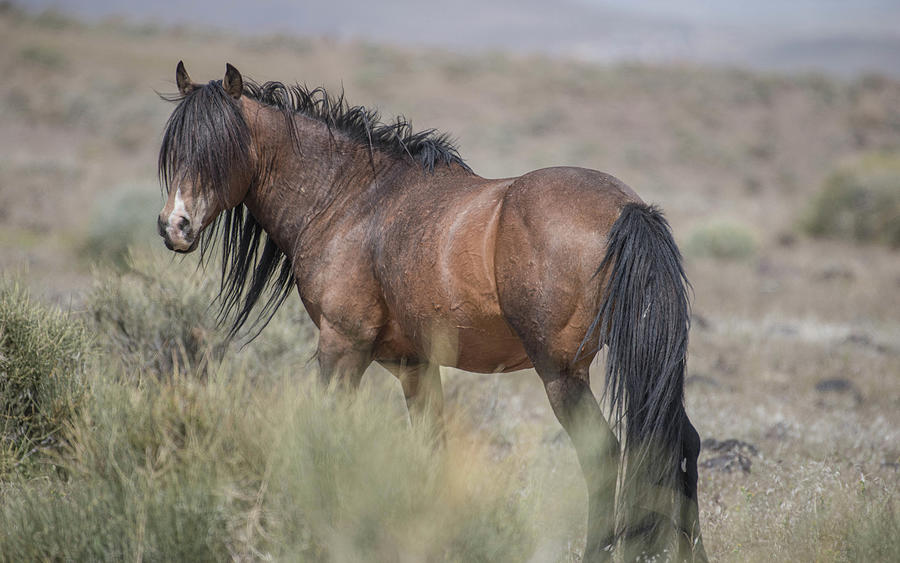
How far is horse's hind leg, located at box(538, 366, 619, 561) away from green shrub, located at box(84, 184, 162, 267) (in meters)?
10.5

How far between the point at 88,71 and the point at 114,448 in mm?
37432

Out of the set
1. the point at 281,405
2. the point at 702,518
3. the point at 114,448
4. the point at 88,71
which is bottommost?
the point at 702,518

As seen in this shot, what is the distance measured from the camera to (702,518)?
14.0ft

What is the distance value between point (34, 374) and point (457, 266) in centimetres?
239

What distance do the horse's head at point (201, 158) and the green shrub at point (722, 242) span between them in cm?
1439

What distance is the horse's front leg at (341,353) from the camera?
3.81m

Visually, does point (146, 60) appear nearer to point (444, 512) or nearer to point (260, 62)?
point (260, 62)

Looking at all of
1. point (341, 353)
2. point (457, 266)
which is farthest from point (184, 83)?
point (457, 266)

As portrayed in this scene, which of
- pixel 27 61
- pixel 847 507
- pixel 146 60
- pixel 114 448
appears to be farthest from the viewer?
pixel 146 60

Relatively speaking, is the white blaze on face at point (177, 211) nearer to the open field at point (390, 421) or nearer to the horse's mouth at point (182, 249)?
the horse's mouth at point (182, 249)

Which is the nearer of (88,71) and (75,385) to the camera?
(75,385)

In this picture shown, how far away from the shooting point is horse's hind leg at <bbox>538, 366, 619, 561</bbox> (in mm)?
3168

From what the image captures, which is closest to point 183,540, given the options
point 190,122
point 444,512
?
point 444,512

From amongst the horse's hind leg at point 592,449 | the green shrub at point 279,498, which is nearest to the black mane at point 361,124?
the horse's hind leg at point 592,449
